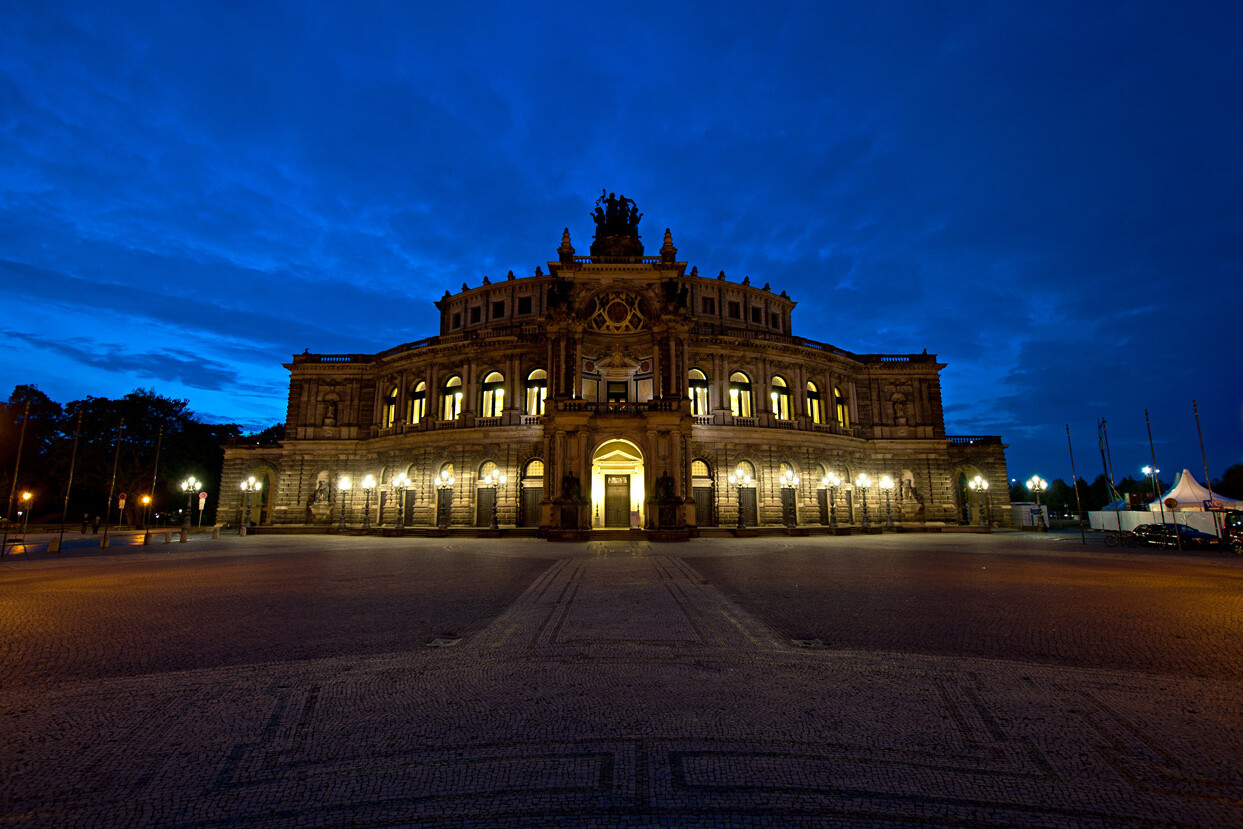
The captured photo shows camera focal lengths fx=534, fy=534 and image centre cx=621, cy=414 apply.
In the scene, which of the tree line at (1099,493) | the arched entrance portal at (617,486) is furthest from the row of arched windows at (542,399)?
the tree line at (1099,493)

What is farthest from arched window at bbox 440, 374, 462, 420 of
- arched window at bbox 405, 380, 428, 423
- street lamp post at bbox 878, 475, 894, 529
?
street lamp post at bbox 878, 475, 894, 529

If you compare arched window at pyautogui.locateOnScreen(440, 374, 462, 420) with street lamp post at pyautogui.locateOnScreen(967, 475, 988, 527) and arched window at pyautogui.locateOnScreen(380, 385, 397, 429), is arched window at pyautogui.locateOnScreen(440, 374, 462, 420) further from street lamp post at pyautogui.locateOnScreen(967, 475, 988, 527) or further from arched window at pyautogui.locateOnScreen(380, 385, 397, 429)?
street lamp post at pyautogui.locateOnScreen(967, 475, 988, 527)

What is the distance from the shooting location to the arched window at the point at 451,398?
39.8 m

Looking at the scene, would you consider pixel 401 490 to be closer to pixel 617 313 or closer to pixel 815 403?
pixel 617 313

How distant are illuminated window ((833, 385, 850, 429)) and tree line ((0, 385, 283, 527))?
188 feet

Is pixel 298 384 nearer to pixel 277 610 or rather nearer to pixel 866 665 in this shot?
pixel 277 610

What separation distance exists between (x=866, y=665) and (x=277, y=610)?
9445 mm

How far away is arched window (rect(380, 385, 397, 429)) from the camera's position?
4234 centimetres

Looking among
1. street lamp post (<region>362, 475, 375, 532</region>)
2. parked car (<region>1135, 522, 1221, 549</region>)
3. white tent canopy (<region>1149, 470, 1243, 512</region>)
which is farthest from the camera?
street lamp post (<region>362, 475, 375, 532</region>)

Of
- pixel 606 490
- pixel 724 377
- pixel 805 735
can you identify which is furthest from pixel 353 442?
pixel 805 735

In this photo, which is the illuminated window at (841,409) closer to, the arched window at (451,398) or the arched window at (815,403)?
the arched window at (815,403)

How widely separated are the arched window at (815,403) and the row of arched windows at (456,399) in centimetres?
1978

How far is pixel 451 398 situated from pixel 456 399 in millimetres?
481

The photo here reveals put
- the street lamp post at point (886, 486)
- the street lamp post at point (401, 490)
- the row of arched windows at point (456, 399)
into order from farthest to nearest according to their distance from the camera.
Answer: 1. the street lamp post at point (886, 486)
2. the row of arched windows at point (456, 399)
3. the street lamp post at point (401, 490)
